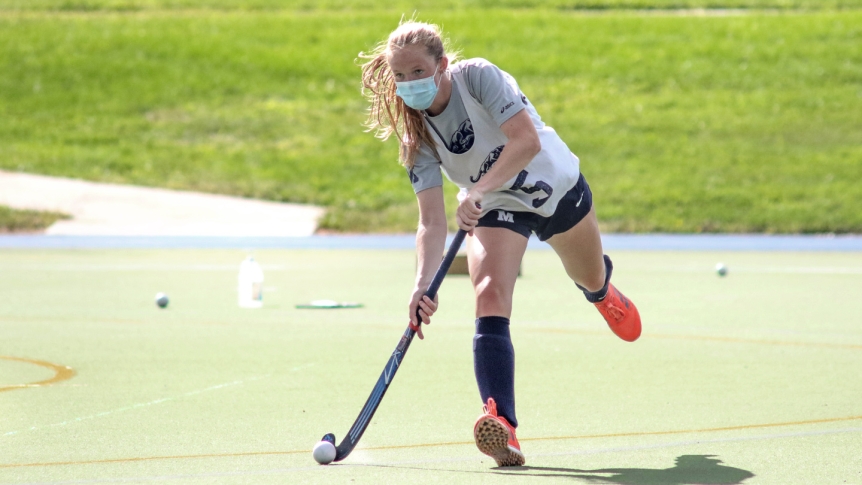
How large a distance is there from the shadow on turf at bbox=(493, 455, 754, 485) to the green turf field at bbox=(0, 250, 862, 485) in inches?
0.5

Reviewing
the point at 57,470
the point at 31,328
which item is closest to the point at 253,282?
the point at 31,328

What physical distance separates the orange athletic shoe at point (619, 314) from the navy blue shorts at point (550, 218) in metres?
0.88

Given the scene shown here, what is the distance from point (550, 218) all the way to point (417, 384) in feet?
4.70

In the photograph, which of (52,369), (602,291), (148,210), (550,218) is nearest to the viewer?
(550,218)

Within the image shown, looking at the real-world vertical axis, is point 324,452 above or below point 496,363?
below

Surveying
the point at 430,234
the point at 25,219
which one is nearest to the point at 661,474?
the point at 430,234

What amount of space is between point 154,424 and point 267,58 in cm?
2074

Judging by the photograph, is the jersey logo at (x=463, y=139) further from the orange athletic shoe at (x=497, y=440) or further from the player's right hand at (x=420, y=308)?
the orange athletic shoe at (x=497, y=440)

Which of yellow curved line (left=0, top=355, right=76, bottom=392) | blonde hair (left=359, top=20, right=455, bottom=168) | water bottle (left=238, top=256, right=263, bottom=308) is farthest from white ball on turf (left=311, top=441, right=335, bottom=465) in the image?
water bottle (left=238, top=256, right=263, bottom=308)

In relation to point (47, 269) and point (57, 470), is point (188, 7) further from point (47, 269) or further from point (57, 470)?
point (57, 470)

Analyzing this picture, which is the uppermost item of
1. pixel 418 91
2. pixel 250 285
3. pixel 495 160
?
pixel 250 285

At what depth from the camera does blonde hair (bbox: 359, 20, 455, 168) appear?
14.4 ft

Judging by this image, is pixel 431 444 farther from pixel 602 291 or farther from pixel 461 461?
pixel 602 291

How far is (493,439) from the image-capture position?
413 centimetres
